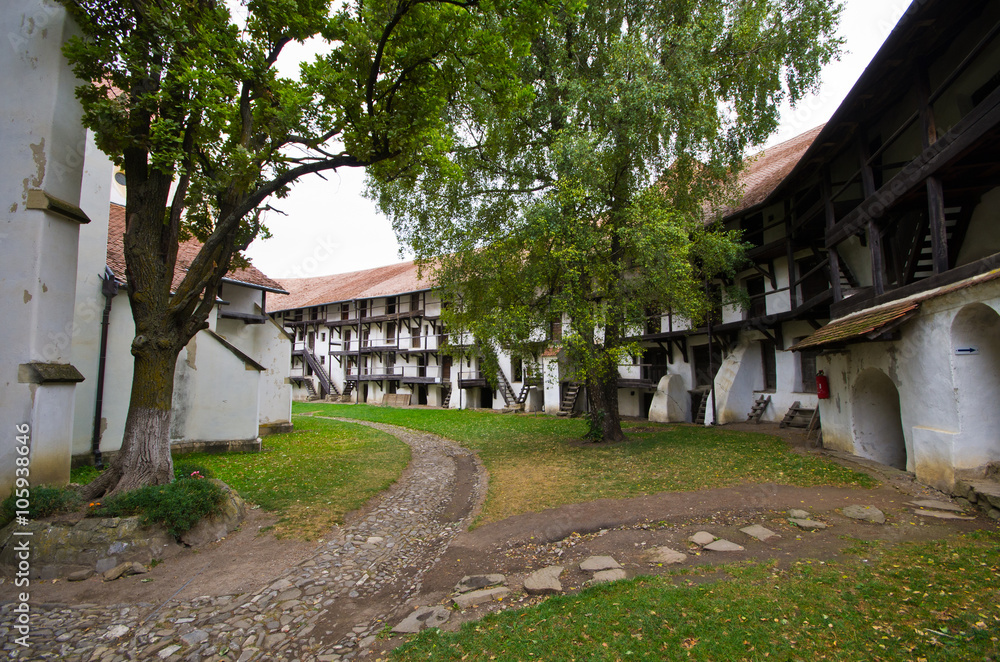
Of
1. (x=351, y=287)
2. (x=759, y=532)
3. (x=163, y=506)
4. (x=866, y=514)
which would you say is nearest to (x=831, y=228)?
(x=866, y=514)

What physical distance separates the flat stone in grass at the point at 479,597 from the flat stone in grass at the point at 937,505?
6552 millimetres

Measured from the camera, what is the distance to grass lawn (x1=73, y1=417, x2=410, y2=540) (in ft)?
26.0

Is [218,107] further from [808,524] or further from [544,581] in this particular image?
[808,524]

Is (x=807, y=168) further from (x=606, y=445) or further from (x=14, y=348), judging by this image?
(x=14, y=348)

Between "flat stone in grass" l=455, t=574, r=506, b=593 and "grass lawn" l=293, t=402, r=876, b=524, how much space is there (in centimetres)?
211

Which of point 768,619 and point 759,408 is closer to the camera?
point 768,619

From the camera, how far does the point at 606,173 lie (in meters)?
11.9

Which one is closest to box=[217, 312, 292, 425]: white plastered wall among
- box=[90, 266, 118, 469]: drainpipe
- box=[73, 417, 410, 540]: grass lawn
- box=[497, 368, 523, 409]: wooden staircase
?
box=[73, 417, 410, 540]: grass lawn

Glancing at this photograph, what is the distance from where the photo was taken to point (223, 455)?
1329 cm

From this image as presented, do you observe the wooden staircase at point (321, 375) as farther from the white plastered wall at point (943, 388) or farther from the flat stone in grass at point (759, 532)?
the white plastered wall at point (943, 388)

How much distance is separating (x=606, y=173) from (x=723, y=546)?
9062 millimetres

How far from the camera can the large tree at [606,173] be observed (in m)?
11.3

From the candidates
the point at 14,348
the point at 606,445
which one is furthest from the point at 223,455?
the point at 606,445

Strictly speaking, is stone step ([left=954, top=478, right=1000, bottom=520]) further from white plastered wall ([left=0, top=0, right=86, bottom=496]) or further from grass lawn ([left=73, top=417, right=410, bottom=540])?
white plastered wall ([left=0, top=0, right=86, bottom=496])
